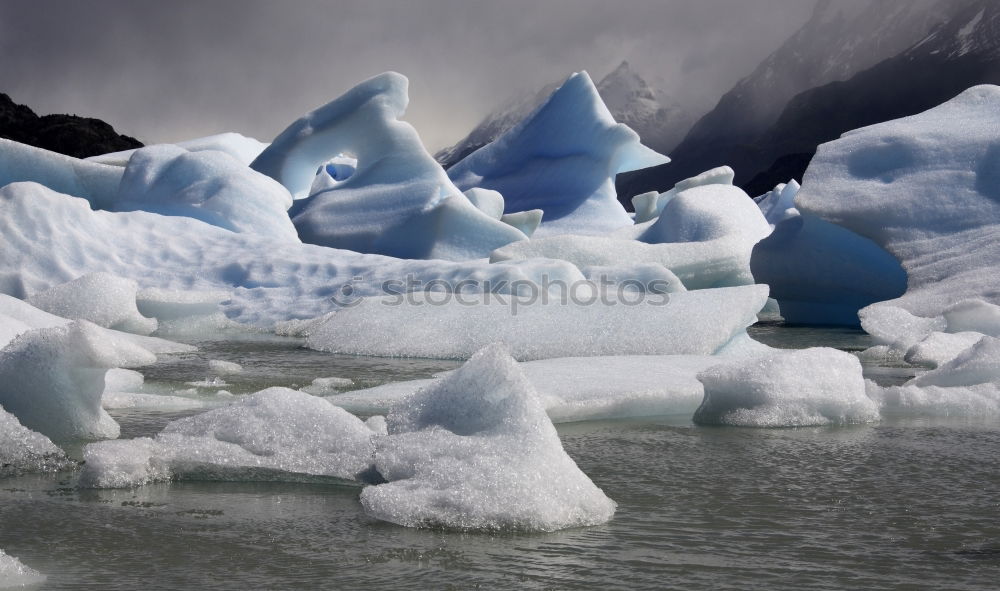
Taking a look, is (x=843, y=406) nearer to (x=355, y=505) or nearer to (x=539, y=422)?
(x=539, y=422)

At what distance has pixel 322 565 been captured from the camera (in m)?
2.06

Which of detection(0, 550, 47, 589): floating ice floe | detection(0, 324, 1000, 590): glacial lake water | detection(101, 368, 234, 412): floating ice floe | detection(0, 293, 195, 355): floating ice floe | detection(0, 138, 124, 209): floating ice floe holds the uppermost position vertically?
detection(0, 138, 124, 209): floating ice floe

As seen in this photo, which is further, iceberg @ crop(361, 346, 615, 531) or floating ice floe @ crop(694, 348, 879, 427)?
floating ice floe @ crop(694, 348, 879, 427)

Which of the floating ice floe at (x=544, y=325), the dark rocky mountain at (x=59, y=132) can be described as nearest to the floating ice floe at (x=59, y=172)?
the floating ice floe at (x=544, y=325)

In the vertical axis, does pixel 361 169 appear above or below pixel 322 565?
above

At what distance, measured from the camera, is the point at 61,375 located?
3053 millimetres

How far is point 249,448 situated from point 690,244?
8.13 m

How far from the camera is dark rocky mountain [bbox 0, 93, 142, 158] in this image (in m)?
43.8

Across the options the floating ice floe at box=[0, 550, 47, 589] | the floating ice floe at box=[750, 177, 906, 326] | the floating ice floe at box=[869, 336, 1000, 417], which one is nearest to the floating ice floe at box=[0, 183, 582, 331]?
the floating ice floe at box=[750, 177, 906, 326]

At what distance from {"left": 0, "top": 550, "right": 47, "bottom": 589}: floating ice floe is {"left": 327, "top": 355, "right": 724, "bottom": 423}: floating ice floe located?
188cm

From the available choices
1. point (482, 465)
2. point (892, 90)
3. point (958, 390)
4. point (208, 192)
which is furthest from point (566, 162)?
point (892, 90)

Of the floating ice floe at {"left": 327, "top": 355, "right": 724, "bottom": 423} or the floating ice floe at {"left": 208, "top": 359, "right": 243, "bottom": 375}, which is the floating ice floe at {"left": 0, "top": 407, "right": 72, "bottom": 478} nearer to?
the floating ice floe at {"left": 327, "top": 355, "right": 724, "bottom": 423}

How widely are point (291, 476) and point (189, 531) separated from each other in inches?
19.8

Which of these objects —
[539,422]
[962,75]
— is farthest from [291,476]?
[962,75]
